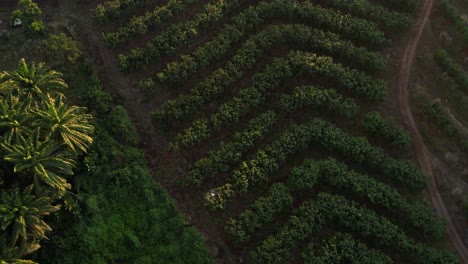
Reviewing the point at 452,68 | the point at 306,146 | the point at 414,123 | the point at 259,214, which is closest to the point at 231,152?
the point at 259,214

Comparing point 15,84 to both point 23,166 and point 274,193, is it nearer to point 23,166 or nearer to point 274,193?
point 23,166

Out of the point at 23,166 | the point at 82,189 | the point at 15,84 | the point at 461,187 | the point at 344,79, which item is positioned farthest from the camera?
the point at 344,79

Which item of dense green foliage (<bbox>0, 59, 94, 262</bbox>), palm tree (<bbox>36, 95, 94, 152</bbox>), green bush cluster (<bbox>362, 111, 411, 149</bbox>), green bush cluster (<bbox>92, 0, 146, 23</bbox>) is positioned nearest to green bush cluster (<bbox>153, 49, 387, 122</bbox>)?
green bush cluster (<bbox>362, 111, 411, 149</bbox>)

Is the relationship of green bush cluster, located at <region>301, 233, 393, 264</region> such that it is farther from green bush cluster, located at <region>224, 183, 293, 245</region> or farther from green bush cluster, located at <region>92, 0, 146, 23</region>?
green bush cluster, located at <region>92, 0, 146, 23</region>

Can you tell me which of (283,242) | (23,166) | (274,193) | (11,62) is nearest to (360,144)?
(274,193)

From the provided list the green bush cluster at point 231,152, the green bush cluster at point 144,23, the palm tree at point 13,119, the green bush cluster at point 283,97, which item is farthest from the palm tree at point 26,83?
the green bush cluster at point 231,152

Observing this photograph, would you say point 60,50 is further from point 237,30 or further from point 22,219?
point 22,219

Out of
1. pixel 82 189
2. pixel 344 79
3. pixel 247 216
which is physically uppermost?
pixel 344 79
